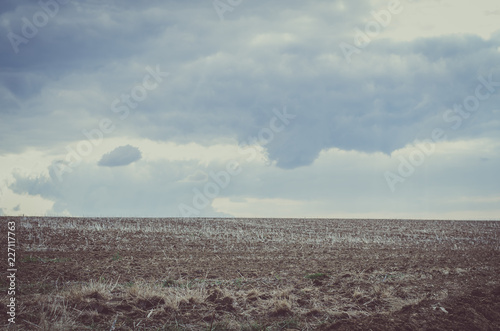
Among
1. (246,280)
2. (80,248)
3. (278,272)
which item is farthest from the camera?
(80,248)

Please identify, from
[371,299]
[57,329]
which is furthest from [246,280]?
[57,329]

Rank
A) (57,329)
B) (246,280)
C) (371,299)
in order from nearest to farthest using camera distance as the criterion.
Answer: (57,329), (371,299), (246,280)

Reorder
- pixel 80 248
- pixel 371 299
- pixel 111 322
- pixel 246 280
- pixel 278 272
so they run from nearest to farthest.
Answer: pixel 111 322
pixel 371 299
pixel 246 280
pixel 278 272
pixel 80 248

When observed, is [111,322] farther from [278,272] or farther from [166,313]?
[278,272]

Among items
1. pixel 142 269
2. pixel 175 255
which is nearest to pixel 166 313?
pixel 142 269

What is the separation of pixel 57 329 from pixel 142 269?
745 cm

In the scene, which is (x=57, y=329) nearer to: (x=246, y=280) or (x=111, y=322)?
(x=111, y=322)

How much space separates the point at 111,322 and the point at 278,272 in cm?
777

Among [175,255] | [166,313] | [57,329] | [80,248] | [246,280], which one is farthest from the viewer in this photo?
[80,248]

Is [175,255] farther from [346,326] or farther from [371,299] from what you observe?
[346,326]

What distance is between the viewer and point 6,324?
7.58 meters

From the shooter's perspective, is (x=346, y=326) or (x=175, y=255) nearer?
(x=346, y=326)

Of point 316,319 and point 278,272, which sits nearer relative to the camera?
point 316,319

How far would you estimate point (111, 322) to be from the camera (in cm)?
788
